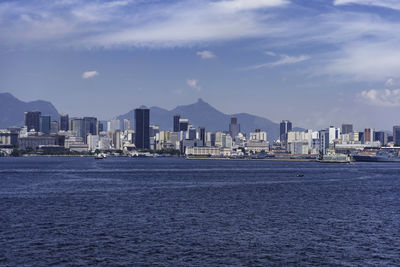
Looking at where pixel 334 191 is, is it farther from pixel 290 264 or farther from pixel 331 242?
pixel 290 264

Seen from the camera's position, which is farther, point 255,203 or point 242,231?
point 255,203

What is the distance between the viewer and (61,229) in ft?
144

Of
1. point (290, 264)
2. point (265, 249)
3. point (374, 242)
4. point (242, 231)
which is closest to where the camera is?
point (290, 264)

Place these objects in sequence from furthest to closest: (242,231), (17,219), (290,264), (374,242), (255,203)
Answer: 1. (255,203)
2. (17,219)
3. (242,231)
4. (374,242)
5. (290,264)

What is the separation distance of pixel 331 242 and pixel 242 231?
7.46 m

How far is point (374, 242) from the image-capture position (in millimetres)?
39688

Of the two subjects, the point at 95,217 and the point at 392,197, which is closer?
the point at 95,217

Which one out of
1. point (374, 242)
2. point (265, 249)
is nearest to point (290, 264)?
point (265, 249)

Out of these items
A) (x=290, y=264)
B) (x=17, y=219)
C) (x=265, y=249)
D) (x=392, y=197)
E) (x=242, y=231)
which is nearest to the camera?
(x=290, y=264)

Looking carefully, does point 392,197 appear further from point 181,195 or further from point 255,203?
point 181,195

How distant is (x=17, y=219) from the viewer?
1919 inches

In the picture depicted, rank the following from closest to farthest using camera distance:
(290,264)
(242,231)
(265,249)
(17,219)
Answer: (290,264) < (265,249) < (242,231) < (17,219)

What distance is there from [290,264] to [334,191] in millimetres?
50807

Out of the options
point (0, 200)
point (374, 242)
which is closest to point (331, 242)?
point (374, 242)
